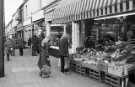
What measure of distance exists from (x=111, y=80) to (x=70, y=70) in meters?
3.34

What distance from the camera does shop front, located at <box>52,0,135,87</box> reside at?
21.8 ft

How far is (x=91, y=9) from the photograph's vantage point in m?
8.43

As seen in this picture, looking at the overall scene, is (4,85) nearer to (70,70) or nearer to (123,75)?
(70,70)

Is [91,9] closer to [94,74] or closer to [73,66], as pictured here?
[94,74]

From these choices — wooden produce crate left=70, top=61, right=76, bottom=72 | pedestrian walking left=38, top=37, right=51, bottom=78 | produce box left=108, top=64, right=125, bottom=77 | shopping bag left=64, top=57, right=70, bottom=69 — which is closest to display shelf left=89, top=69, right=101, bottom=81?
produce box left=108, top=64, right=125, bottom=77

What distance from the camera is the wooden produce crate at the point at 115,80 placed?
640 centimetres

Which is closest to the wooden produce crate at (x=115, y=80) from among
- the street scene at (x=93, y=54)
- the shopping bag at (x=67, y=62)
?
the street scene at (x=93, y=54)

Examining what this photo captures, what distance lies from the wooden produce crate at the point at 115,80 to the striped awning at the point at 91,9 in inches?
85.2

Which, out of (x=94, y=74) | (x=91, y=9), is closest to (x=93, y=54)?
(x=94, y=74)

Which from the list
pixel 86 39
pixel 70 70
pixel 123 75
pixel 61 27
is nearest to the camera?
pixel 123 75

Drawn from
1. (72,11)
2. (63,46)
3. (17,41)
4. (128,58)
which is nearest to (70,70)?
(63,46)

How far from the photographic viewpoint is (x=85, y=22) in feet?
42.2

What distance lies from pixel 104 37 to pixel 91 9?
2975mm

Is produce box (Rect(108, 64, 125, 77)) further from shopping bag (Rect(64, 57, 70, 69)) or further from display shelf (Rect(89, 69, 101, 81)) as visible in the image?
shopping bag (Rect(64, 57, 70, 69))
